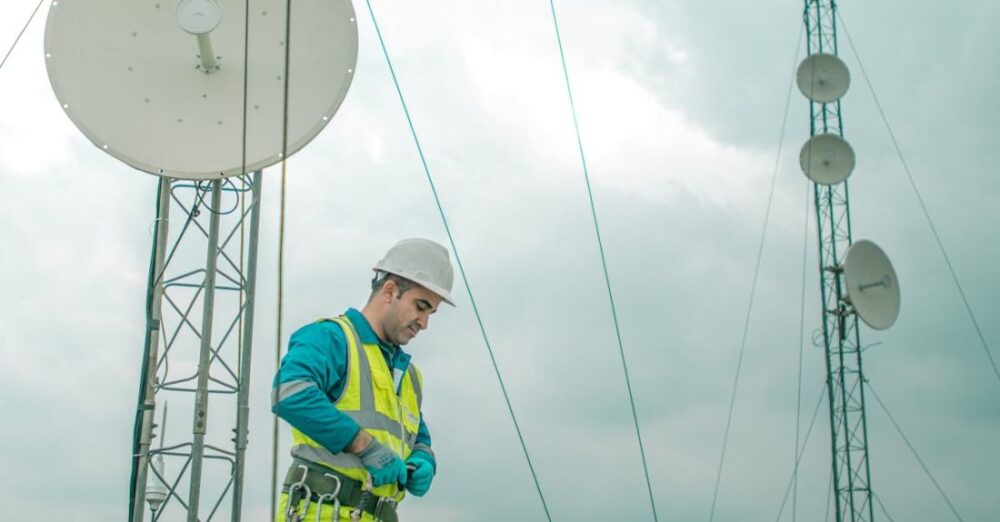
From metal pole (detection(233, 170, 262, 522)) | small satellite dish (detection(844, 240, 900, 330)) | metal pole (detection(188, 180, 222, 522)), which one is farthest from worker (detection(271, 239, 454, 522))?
small satellite dish (detection(844, 240, 900, 330))

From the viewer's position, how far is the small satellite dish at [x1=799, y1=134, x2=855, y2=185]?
1952 centimetres

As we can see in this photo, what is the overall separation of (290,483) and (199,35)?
2.75 meters

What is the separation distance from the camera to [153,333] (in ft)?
25.2

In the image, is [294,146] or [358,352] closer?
[358,352]

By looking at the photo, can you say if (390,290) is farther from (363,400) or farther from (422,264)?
(363,400)

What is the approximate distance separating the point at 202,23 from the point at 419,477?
2737 millimetres

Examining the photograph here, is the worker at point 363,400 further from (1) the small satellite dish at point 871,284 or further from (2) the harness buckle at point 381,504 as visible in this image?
(1) the small satellite dish at point 871,284

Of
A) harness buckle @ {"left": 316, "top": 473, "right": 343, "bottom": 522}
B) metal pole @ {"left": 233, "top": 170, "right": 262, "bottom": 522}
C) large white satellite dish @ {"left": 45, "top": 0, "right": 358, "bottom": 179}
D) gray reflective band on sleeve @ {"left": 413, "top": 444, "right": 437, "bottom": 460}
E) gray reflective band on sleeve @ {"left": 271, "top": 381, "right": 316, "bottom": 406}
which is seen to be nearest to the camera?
gray reflective band on sleeve @ {"left": 271, "top": 381, "right": 316, "bottom": 406}

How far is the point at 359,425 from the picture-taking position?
10.9 feet

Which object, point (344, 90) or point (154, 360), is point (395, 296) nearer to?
point (344, 90)

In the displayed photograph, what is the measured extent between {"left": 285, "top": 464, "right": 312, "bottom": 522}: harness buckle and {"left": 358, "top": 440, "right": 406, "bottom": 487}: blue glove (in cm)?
18

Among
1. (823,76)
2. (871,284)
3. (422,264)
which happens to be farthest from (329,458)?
(823,76)

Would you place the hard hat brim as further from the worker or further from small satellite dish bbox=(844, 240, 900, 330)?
small satellite dish bbox=(844, 240, 900, 330)

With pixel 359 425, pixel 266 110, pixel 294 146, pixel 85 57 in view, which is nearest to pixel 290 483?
pixel 359 425
